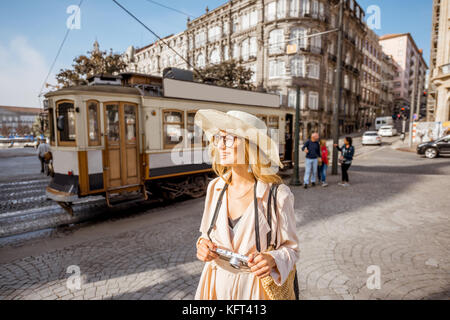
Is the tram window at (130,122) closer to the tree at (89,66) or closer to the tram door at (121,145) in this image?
the tram door at (121,145)

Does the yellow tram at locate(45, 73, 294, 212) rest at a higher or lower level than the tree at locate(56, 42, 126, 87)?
lower

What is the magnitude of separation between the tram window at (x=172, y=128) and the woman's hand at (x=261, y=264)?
6275 mm

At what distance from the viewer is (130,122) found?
6.84 m

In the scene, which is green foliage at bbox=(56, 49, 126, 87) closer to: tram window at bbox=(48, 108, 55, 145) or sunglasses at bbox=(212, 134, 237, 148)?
tram window at bbox=(48, 108, 55, 145)

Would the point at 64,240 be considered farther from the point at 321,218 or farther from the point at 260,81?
the point at 260,81

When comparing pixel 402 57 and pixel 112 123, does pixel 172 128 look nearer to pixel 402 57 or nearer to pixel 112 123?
pixel 112 123

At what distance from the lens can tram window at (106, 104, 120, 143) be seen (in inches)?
256

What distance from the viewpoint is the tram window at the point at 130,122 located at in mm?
6758

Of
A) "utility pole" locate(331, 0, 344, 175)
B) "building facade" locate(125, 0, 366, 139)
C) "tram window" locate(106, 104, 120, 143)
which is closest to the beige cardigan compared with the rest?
"tram window" locate(106, 104, 120, 143)

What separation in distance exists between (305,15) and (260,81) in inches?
364

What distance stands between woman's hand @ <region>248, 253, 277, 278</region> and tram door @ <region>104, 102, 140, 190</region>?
5.83 meters

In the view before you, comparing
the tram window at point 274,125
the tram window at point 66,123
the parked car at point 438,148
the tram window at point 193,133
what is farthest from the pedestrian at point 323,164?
the parked car at point 438,148

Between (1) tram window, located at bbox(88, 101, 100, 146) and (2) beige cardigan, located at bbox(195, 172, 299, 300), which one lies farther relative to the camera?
(1) tram window, located at bbox(88, 101, 100, 146)

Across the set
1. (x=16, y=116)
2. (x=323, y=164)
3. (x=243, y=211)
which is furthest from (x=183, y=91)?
(x=16, y=116)
